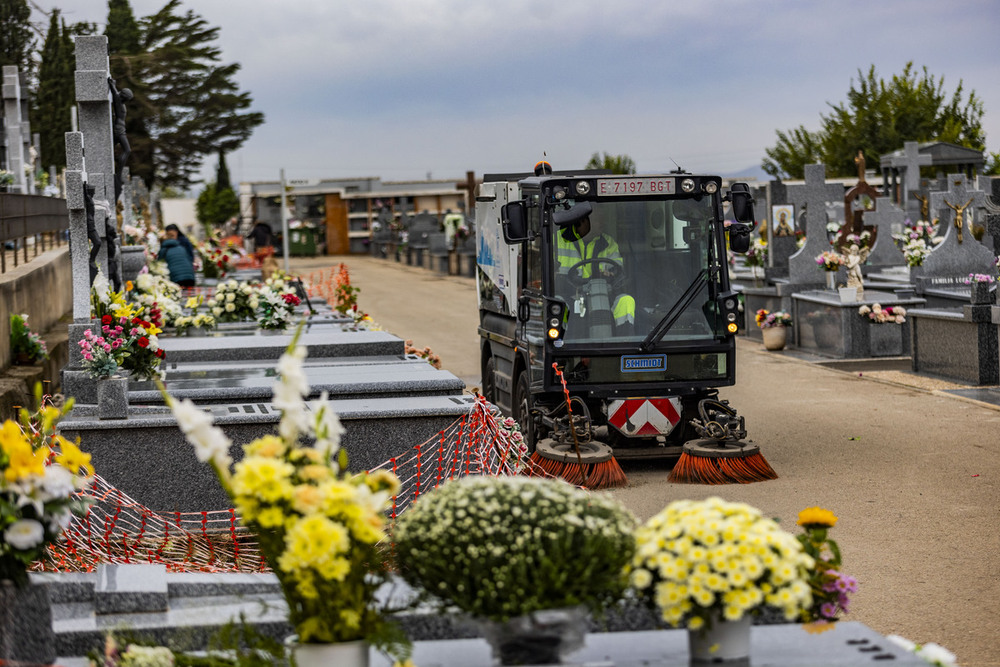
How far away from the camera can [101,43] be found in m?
13.3

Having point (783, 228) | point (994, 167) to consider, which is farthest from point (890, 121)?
point (783, 228)

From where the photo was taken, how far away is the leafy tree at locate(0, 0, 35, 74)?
43.9 meters

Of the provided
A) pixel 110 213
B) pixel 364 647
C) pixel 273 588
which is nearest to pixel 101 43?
pixel 110 213

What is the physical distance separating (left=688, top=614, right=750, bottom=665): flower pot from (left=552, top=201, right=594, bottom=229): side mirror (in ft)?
23.8

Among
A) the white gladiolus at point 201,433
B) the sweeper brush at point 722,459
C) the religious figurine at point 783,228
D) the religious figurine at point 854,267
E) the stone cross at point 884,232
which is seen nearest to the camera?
the white gladiolus at point 201,433

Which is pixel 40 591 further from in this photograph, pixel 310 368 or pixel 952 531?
pixel 310 368

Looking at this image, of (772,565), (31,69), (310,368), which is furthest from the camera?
(31,69)

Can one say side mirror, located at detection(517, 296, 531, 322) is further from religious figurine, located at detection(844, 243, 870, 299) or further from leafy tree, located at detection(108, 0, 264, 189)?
leafy tree, located at detection(108, 0, 264, 189)

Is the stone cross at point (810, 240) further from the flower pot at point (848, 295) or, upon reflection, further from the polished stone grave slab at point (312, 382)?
the polished stone grave slab at point (312, 382)

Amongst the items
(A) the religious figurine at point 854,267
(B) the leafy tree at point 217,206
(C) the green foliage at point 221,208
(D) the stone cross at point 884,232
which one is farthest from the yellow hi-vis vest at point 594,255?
(C) the green foliage at point 221,208

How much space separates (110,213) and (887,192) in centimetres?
3333

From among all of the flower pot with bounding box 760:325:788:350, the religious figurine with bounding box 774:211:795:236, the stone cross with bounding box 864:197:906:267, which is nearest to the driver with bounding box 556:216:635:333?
the flower pot with bounding box 760:325:788:350

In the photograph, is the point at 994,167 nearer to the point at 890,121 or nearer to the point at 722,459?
the point at 890,121

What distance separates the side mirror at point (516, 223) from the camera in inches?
437
